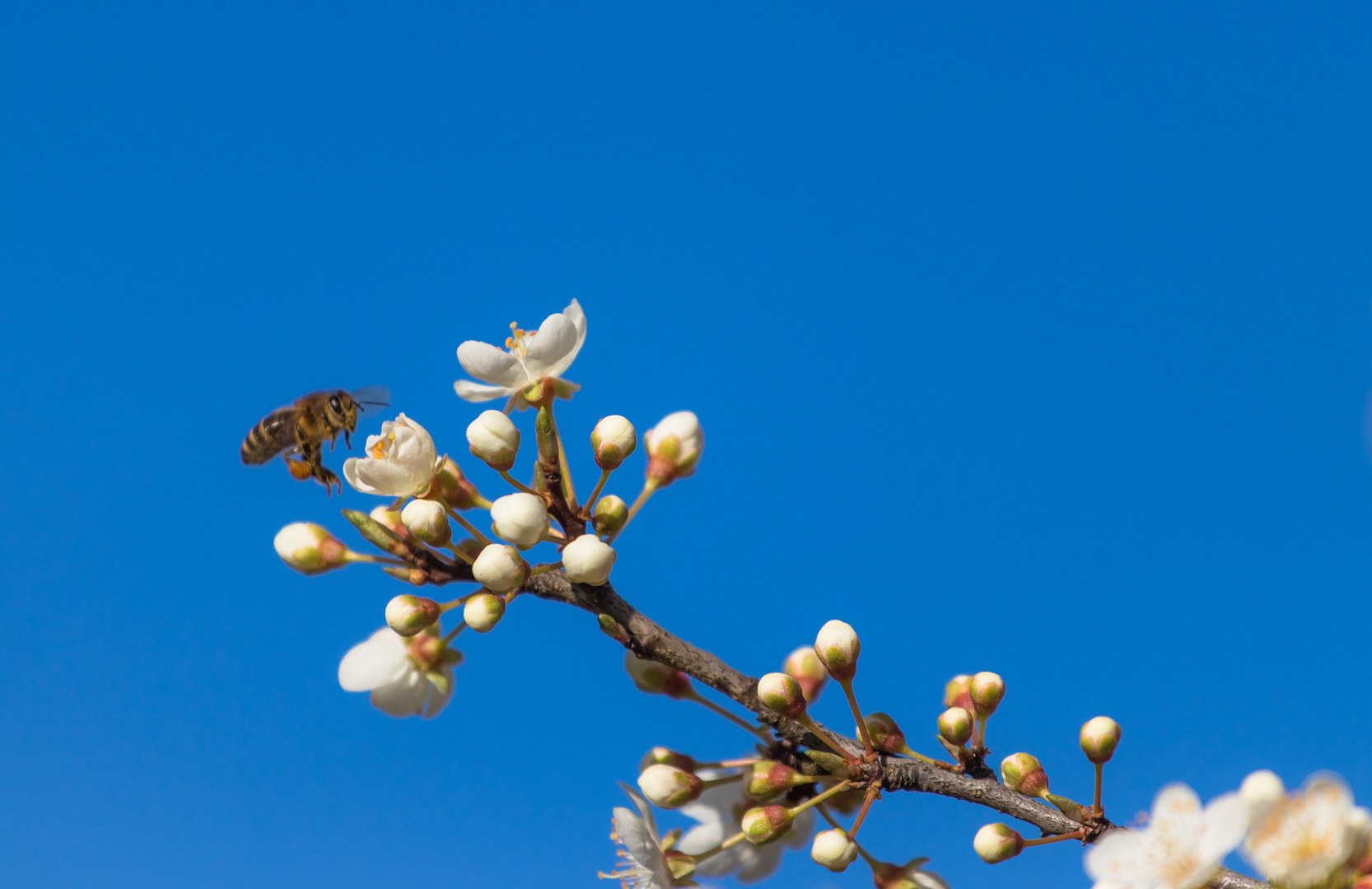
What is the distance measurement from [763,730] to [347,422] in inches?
71.1

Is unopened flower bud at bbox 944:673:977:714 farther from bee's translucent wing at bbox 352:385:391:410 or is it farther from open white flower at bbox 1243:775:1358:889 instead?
bee's translucent wing at bbox 352:385:391:410

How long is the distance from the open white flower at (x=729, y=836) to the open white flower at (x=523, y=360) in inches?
42.2

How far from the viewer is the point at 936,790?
234 cm

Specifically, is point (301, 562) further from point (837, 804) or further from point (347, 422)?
point (837, 804)

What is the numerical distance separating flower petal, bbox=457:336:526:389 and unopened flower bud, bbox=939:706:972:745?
126cm

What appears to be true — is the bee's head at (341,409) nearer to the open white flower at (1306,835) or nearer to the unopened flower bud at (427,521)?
the unopened flower bud at (427,521)

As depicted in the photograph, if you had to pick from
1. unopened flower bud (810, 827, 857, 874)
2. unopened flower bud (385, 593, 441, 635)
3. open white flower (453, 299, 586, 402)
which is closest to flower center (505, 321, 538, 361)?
open white flower (453, 299, 586, 402)

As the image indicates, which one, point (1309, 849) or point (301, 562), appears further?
point (301, 562)

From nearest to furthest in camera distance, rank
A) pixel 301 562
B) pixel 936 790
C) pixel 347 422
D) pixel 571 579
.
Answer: pixel 571 579, pixel 936 790, pixel 301 562, pixel 347 422

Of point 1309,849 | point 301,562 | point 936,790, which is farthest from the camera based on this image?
point 301,562

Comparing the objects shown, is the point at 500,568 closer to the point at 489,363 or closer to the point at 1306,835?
the point at 489,363

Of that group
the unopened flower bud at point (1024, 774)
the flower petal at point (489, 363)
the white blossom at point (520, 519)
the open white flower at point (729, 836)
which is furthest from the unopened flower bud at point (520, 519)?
the unopened flower bud at point (1024, 774)

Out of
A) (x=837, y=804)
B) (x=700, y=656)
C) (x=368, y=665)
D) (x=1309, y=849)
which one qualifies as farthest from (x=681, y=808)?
(x=1309, y=849)

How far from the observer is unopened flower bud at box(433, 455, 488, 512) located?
97.0 inches
